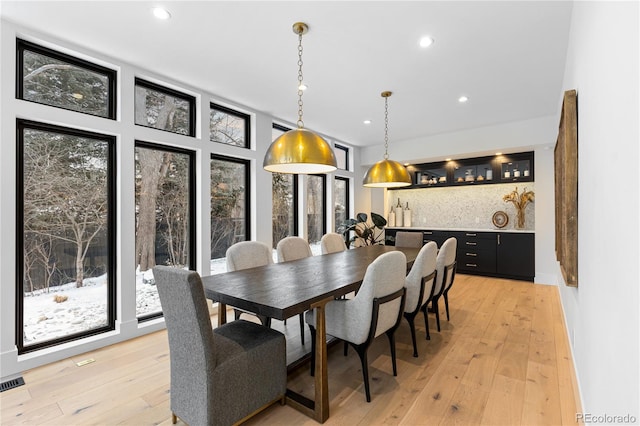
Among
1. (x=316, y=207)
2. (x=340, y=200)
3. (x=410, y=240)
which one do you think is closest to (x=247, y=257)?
(x=410, y=240)

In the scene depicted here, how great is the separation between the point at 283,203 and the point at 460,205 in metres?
3.72

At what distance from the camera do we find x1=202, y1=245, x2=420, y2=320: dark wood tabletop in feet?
5.85

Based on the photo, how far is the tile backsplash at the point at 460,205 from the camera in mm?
5965

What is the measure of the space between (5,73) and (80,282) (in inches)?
72.7

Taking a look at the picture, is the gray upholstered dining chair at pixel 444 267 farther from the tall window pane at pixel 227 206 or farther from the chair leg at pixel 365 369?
the tall window pane at pixel 227 206

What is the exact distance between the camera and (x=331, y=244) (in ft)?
14.3

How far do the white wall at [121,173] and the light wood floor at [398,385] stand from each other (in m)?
0.16

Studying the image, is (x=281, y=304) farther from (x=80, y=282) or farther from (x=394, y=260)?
(x=80, y=282)

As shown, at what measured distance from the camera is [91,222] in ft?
10.1

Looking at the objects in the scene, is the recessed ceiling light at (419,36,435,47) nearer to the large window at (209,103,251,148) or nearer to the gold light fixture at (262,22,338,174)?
the gold light fixture at (262,22,338,174)

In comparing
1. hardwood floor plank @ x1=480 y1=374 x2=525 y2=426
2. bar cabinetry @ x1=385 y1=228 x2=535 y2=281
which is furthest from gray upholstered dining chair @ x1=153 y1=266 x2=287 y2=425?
bar cabinetry @ x1=385 y1=228 x2=535 y2=281

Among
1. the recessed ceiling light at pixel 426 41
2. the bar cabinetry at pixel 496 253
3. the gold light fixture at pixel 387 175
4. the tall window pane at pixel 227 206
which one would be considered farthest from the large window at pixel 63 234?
the bar cabinetry at pixel 496 253

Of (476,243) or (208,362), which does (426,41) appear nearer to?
(208,362)

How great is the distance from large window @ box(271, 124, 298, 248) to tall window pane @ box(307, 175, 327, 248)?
358mm
